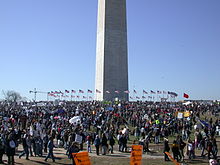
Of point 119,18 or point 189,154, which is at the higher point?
point 119,18

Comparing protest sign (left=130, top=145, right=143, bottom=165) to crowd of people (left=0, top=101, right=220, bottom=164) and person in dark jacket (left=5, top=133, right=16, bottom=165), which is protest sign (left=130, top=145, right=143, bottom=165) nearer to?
crowd of people (left=0, top=101, right=220, bottom=164)

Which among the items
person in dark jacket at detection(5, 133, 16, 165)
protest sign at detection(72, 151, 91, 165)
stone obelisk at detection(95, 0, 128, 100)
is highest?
stone obelisk at detection(95, 0, 128, 100)

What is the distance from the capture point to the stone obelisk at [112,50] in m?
65.6

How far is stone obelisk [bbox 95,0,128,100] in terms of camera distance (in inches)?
2584

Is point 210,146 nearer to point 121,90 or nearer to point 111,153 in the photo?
point 111,153

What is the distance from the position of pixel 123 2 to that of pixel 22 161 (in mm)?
57020

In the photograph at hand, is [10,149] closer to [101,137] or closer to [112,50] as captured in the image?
[101,137]

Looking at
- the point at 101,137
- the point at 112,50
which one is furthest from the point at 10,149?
the point at 112,50

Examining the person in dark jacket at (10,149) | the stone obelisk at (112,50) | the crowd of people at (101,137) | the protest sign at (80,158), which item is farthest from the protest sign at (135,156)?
the stone obelisk at (112,50)

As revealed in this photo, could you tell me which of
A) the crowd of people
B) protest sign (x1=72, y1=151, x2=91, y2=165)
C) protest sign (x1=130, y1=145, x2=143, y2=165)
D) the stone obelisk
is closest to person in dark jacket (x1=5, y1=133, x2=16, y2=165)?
the crowd of people

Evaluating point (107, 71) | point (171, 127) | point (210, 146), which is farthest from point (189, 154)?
point (107, 71)

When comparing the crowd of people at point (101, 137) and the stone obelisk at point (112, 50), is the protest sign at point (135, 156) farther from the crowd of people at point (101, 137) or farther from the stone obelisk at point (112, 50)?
the stone obelisk at point (112, 50)

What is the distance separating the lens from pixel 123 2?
6669 cm

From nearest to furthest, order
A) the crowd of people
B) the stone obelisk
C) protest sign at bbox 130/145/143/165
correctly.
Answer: protest sign at bbox 130/145/143/165 < the crowd of people < the stone obelisk
